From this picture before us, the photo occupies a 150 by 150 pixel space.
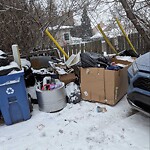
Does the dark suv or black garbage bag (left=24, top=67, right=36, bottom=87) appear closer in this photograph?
the dark suv

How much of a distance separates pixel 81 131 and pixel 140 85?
977 millimetres

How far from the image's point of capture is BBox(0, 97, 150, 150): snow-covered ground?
2.36 m

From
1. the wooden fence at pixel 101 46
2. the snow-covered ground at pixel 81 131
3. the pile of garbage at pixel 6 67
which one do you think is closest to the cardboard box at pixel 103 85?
the snow-covered ground at pixel 81 131

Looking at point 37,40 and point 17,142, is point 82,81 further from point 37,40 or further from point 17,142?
point 37,40

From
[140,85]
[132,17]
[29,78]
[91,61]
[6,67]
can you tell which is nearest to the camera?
[140,85]

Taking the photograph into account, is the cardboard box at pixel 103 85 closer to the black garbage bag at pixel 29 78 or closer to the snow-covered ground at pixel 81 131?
the snow-covered ground at pixel 81 131

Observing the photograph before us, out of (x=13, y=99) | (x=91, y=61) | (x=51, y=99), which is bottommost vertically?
(x=51, y=99)

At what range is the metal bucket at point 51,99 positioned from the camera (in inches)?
124

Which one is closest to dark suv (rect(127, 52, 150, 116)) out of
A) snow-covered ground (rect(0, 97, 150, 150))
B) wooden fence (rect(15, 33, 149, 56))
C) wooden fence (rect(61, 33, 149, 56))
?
snow-covered ground (rect(0, 97, 150, 150))

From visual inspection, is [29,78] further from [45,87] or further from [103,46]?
[103,46]

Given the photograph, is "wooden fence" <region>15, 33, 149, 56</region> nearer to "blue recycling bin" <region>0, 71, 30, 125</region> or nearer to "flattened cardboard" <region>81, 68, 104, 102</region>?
"flattened cardboard" <region>81, 68, 104, 102</region>

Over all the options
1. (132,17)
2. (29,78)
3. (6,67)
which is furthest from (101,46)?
(6,67)

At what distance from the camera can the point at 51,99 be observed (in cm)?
317

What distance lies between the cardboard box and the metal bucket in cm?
45
